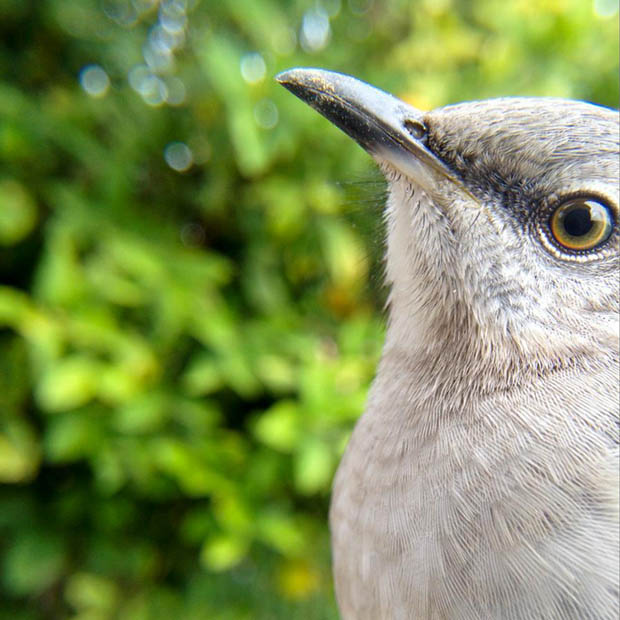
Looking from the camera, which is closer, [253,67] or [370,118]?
[370,118]

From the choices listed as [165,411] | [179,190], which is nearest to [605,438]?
[165,411]

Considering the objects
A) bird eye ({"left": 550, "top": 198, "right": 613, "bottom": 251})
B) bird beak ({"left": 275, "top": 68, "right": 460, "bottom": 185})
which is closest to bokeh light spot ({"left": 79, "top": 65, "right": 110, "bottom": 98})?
bird beak ({"left": 275, "top": 68, "right": 460, "bottom": 185})

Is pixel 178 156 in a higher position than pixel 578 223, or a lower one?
lower

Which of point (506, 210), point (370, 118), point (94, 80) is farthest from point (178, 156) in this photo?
point (506, 210)

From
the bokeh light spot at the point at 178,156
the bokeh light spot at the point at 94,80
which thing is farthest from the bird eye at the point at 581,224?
the bokeh light spot at the point at 94,80

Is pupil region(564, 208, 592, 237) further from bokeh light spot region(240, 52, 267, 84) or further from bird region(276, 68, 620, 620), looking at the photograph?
bokeh light spot region(240, 52, 267, 84)

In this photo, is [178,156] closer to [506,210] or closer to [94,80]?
[94,80]

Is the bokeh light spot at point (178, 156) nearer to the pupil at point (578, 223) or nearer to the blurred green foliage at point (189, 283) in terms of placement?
the blurred green foliage at point (189, 283)
